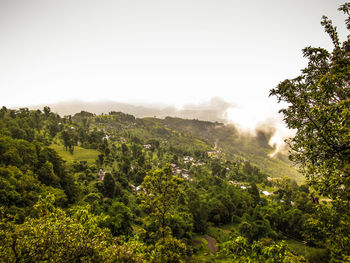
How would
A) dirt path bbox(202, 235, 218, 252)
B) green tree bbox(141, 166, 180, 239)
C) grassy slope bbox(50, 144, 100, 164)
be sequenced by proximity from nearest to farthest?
green tree bbox(141, 166, 180, 239)
dirt path bbox(202, 235, 218, 252)
grassy slope bbox(50, 144, 100, 164)

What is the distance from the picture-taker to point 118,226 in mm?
40500

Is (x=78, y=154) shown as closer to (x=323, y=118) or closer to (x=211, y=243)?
(x=211, y=243)

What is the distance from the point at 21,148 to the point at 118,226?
42894mm

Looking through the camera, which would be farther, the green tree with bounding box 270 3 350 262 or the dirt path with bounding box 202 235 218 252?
the dirt path with bounding box 202 235 218 252

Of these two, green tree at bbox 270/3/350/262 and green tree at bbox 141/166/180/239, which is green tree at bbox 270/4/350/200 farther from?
green tree at bbox 141/166/180/239

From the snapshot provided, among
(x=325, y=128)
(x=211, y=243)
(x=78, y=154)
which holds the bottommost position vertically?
(x=211, y=243)

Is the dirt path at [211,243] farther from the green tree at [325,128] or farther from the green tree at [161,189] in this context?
the green tree at [325,128]

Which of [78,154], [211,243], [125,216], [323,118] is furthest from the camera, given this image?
[78,154]

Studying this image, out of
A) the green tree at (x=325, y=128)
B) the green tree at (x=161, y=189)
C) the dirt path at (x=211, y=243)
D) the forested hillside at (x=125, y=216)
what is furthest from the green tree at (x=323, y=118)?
the dirt path at (x=211, y=243)

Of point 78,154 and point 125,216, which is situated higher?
point 125,216

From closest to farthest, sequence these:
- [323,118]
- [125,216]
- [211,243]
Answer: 1. [323,118]
2. [125,216]
3. [211,243]

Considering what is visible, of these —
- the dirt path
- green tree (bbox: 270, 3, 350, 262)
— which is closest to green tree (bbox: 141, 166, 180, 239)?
green tree (bbox: 270, 3, 350, 262)

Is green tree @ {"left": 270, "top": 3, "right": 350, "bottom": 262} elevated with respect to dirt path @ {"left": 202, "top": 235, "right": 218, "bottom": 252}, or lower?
elevated

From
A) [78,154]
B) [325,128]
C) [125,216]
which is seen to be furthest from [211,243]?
[78,154]
